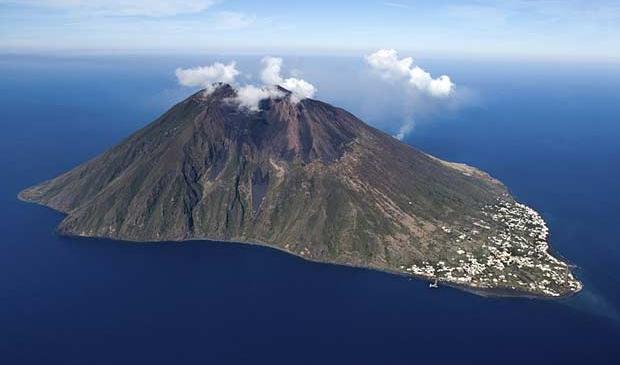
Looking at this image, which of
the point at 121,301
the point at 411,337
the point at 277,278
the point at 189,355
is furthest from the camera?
the point at 277,278

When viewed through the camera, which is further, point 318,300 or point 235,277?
point 235,277

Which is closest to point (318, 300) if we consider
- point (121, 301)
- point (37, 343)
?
point (121, 301)

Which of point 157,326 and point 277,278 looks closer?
point 157,326

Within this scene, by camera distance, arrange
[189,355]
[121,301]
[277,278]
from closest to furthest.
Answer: [189,355], [121,301], [277,278]

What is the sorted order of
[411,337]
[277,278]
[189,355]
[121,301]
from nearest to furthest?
[189,355], [411,337], [121,301], [277,278]

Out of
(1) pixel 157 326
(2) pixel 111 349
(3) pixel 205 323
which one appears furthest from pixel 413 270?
(2) pixel 111 349

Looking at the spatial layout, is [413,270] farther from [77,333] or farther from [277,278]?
[77,333]

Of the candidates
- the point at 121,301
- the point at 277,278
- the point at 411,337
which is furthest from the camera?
the point at 277,278

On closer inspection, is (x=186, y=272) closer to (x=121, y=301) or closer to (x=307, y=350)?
(x=121, y=301)
